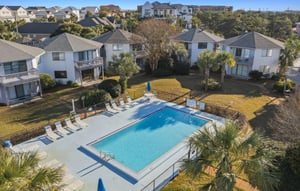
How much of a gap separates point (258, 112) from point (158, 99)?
Answer: 11000mm

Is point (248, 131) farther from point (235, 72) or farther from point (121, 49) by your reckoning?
point (121, 49)

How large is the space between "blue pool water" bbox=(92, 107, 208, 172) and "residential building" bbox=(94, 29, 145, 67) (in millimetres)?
18448

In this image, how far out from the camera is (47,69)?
3328cm

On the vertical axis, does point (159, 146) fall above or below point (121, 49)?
below

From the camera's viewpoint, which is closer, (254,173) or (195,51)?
(254,173)

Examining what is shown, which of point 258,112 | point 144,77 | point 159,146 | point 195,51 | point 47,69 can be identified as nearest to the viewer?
point 159,146

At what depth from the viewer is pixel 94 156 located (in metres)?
16.7

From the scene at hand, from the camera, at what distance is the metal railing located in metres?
25.7

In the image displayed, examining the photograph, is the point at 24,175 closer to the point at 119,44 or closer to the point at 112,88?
the point at 112,88

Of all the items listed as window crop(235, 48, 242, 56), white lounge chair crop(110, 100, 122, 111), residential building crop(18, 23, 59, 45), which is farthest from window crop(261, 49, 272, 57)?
residential building crop(18, 23, 59, 45)

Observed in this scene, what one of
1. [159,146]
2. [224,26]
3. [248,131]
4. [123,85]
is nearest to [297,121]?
[248,131]

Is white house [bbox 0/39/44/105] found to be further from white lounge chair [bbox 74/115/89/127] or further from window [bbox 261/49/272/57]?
window [bbox 261/49/272/57]

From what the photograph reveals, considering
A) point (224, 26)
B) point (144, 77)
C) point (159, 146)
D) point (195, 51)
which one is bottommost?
point (159, 146)

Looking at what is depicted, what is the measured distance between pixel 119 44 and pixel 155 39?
21.0 ft
